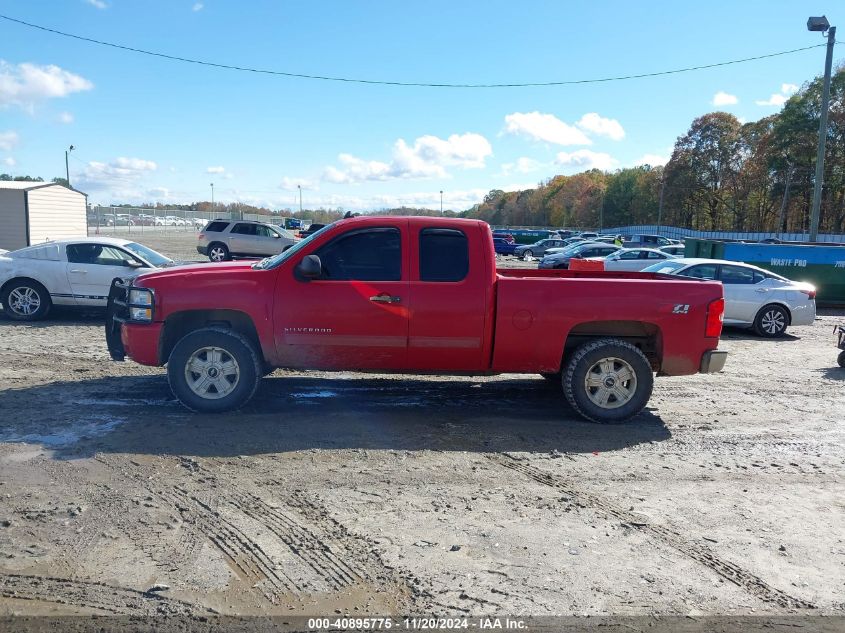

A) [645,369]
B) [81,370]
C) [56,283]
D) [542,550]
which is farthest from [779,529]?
[56,283]

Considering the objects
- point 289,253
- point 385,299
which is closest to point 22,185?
point 289,253

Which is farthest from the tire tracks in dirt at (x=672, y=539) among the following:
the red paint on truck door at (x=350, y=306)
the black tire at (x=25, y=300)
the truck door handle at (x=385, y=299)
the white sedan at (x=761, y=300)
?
the black tire at (x=25, y=300)

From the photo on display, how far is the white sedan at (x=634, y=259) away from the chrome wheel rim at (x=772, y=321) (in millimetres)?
8054

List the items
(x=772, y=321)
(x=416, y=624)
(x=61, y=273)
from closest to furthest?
(x=416, y=624) < (x=61, y=273) < (x=772, y=321)

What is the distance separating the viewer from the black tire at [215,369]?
Answer: 654 cm

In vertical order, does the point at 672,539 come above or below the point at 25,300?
below

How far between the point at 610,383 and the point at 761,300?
802 centimetres

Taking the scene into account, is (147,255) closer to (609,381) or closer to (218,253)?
(609,381)

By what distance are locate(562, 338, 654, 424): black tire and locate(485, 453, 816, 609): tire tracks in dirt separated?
1.30 m

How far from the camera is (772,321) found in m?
13.2

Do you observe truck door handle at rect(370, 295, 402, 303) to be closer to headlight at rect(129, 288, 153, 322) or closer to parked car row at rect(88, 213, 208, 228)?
headlight at rect(129, 288, 153, 322)

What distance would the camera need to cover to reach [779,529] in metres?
4.48

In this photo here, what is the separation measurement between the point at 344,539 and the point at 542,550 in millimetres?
1232

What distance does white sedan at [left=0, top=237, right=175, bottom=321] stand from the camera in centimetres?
1209
